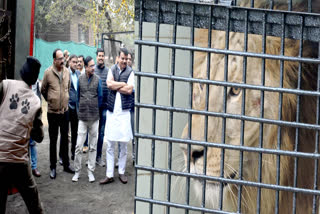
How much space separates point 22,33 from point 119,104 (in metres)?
1.89

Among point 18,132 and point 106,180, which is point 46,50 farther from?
point 18,132

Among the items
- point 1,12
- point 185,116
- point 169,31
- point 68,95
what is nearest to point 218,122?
point 185,116

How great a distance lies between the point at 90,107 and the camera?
7.75 meters

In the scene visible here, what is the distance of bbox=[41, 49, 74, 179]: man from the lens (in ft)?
25.2

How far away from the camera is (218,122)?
272cm

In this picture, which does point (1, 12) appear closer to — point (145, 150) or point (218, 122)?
point (145, 150)

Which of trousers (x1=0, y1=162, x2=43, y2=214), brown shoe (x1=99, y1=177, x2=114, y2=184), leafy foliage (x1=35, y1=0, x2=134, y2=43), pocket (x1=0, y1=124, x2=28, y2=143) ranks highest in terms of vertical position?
leafy foliage (x1=35, y1=0, x2=134, y2=43)

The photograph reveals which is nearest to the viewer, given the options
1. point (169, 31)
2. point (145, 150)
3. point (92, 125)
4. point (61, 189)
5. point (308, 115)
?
point (308, 115)

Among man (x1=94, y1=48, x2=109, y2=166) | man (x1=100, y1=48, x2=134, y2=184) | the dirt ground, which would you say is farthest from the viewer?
man (x1=94, y1=48, x2=109, y2=166)

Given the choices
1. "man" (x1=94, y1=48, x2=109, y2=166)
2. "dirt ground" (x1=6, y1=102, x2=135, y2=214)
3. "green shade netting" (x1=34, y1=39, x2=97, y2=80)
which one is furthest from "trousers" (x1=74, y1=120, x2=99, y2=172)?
"green shade netting" (x1=34, y1=39, x2=97, y2=80)

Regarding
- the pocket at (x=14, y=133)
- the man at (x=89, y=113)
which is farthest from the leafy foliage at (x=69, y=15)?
the pocket at (x=14, y=133)

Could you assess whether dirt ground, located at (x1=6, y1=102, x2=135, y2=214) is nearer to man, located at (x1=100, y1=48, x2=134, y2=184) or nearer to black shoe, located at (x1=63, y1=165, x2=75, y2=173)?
black shoe, located at (x1=63, y1=165, x2=75, y2=173)

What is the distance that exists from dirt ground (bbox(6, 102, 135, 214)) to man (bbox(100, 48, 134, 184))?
0.30 m

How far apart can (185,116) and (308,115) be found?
919 millimetres
